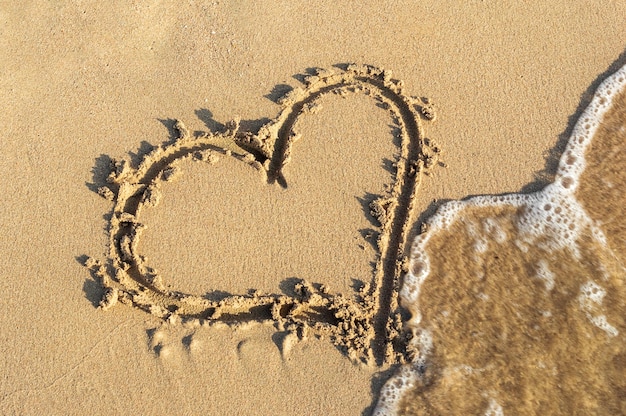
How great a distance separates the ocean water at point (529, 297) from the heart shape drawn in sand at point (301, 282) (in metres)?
0.21

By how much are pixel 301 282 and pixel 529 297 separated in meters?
1.75

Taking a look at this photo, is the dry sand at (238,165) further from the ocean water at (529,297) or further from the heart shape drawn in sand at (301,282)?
the ocean water at (529,297)

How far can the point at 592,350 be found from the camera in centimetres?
350

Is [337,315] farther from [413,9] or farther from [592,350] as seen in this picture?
[413,9]

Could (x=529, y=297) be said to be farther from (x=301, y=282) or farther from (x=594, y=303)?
(x=301, y=282)

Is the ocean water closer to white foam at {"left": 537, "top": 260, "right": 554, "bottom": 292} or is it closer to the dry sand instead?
white foam at {"left": 537, "top": 260, "right": 554, "bottom": 292}

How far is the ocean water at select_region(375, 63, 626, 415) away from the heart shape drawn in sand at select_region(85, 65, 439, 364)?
0.69ft

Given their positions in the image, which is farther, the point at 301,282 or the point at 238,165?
the point at 238,165

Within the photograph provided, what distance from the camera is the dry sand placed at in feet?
11.1

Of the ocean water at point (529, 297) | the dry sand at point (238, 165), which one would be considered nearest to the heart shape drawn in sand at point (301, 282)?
the dry sand at point (238, 165)

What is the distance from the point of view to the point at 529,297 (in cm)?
360

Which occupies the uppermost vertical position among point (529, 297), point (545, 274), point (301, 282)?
point (545, 274)

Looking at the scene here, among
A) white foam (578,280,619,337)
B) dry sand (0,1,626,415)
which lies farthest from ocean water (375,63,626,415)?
dry sand (0,1,626,415)

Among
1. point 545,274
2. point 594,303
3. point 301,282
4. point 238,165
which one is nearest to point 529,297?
point 545,274
